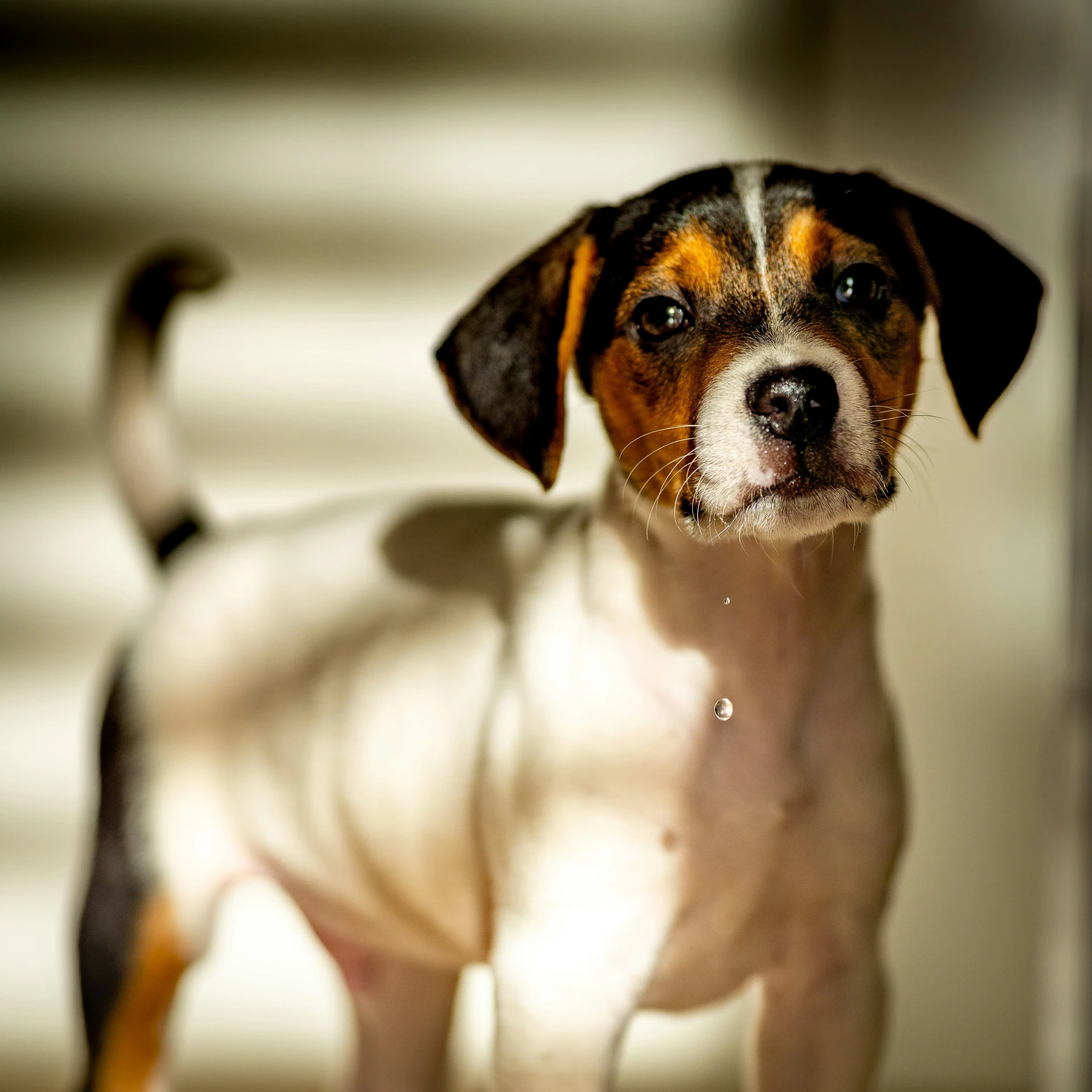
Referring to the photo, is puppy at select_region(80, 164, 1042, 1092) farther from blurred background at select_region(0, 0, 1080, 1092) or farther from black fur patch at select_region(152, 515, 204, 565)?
black fur patch at select_region(152, 515, 204, 565)

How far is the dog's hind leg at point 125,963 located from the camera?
4.52ft

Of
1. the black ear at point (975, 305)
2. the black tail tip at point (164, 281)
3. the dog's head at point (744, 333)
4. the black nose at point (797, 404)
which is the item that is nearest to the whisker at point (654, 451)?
the dog's head at point (744, 333)

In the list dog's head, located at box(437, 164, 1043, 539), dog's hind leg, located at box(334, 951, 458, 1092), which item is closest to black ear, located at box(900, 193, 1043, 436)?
dog's head, located at box(437, 164, 1043, 539)

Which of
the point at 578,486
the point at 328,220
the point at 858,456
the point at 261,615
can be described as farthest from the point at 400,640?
the point at 328,220

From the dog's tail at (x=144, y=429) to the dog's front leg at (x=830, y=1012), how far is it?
84 centimetres

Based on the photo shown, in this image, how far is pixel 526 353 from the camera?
113cm

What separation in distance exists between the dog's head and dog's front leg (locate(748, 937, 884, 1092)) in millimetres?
412

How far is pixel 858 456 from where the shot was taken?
3.25 ft

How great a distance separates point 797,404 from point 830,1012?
0.57m

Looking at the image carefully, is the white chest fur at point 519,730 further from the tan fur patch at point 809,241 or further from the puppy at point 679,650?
the tan fur patch at point 809,241

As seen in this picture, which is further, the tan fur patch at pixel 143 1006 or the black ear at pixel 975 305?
the tan fur patch at pixel 143 1006

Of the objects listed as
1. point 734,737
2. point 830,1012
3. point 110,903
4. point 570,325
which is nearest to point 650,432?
point 570,325

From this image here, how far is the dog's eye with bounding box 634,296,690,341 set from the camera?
3.63 feet

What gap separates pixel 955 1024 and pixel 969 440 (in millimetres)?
695
